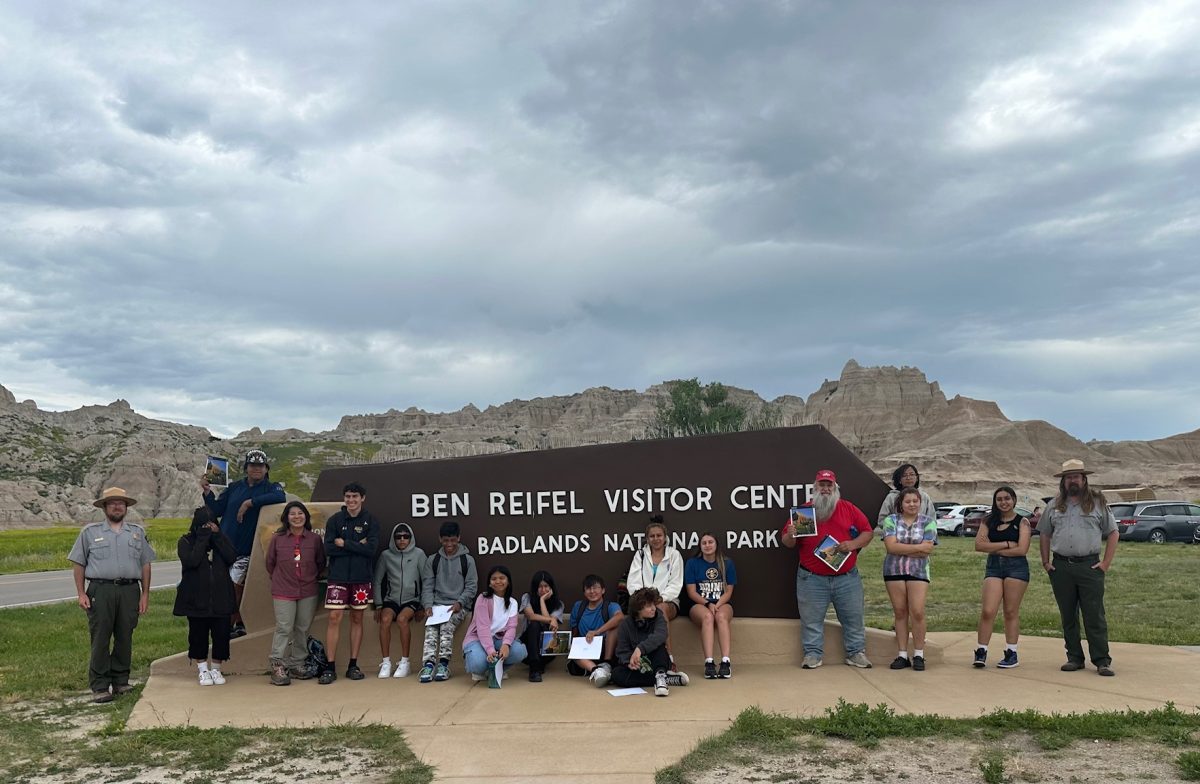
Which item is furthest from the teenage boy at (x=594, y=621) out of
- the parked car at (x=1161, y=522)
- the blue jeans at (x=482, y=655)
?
the parked car at (x=1161, y=522)

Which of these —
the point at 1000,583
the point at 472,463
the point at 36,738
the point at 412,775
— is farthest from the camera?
the point at 472,463

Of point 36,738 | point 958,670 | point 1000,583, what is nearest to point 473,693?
point 36,738

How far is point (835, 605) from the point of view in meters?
7.48

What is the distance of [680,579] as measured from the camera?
7.30 m

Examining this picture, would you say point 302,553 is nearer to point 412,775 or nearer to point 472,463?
point 472,463

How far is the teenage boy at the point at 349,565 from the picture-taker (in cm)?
737

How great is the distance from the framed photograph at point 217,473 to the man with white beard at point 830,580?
5.22 meters

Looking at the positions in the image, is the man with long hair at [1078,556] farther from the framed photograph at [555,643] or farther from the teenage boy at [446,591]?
the teenage boy at [446,591]

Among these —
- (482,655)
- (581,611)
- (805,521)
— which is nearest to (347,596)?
(482,655)

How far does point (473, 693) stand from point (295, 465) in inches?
5077

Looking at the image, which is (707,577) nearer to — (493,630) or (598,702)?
(598,702)

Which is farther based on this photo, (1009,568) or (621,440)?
(621,440)

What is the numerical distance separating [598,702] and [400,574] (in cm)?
219

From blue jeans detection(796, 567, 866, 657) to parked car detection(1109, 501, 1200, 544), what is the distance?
2104 centimetres
